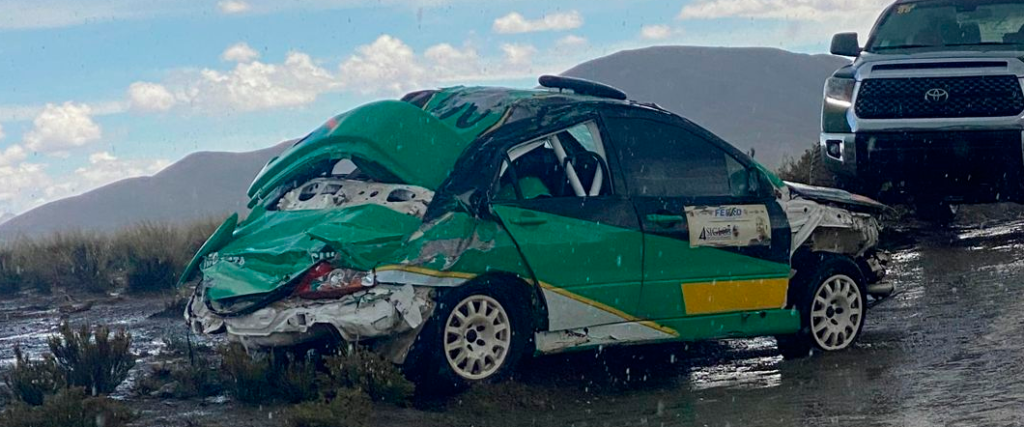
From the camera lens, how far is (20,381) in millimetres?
8719

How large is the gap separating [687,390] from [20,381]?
410cm

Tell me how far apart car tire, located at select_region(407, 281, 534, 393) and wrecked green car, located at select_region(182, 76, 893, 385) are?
0.01 meters

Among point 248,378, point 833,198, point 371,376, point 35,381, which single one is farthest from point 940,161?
point 35,381

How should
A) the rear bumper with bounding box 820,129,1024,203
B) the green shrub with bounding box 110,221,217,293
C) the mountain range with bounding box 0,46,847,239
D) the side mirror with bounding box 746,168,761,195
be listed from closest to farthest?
the side mirror with bounding box 746,168,761,195, the rear bumper with bounding box 820,129,1024,203, the green shrub with bounding box 110,221,217,293, the mountain range with bounding box 0,46,847,239

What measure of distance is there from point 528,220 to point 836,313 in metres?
2.63

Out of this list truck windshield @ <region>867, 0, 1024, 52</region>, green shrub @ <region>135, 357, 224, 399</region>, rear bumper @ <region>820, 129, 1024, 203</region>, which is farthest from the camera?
truck windshield @ <region>867, 0, 1024, 52</region>

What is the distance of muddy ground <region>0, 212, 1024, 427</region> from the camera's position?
809 centimetres

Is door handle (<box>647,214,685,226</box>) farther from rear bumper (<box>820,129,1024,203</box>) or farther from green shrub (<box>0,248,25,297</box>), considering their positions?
green shrub (<box>0,248,25,297</box>)

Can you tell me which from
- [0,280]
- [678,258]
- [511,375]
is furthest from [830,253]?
[0,280]

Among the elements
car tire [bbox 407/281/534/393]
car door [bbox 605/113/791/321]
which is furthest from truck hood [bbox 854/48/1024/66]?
car tire [bbox 407/281/534/393]

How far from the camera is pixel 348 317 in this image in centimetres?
823

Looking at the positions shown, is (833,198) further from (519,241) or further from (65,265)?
(65,265)

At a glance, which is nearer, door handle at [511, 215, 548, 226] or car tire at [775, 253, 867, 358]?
door handle at [511, 215, 548, 226]

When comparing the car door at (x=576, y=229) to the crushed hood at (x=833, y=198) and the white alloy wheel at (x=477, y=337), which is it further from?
the crushed hood at (x=833, y=198)
